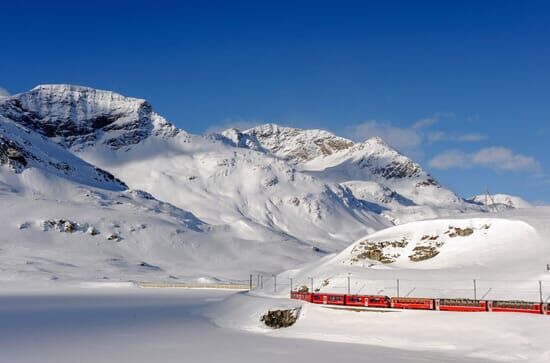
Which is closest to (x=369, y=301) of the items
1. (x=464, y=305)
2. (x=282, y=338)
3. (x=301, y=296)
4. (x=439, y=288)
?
(x=464, y=305)

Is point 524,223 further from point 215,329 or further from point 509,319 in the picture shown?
point 215,329

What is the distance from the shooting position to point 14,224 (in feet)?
585

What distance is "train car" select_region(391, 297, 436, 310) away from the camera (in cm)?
4828

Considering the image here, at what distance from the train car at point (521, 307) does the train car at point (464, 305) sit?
619 mm

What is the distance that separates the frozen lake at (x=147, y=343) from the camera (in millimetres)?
36375

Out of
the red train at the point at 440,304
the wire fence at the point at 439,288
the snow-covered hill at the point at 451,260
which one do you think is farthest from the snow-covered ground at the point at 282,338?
the snow-covered hill at the point at 451,260

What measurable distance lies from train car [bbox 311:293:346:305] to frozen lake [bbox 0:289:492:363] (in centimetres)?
929

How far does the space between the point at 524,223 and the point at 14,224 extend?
14738 cm

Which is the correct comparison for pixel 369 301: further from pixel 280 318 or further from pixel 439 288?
pixel 439 288

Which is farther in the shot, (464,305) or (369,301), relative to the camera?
(369,301)

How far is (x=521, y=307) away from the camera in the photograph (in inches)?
1754

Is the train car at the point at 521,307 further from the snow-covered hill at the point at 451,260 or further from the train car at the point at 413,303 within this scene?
the snow-covered hill at the point at 451,260

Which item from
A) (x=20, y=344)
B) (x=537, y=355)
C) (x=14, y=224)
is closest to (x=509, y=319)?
(x=537, y=355)

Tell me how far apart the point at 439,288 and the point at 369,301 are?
10.4 meters
